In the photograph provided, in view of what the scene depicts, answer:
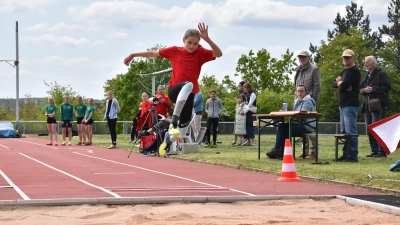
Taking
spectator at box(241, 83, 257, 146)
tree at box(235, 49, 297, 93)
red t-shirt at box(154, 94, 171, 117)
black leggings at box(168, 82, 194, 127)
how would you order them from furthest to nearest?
tree at box(235, 49, 297, 93)
spectator at box(241, 83, 257, 146)
red t-shirt at box(154, 94, 171, 117)
black leggings at box(168, 82, 194, 127)

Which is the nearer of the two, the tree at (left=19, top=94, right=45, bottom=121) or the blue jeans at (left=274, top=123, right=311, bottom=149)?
the blue jeans at (left=274, top=123, right=311, bottom=149)

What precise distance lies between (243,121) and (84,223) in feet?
50.9

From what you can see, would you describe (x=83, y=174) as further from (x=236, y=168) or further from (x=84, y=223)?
(x=84, y=223)

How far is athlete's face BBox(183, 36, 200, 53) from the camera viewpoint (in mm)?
9992

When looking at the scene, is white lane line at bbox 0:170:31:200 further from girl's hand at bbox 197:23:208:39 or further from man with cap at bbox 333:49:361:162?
man with cap at bbox 333:49:361:162

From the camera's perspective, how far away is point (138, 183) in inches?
375

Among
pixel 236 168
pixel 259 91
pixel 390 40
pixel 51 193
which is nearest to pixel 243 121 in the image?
pixel 236 168

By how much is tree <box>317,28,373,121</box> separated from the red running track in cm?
6002

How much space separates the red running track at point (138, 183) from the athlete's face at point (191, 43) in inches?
72.2

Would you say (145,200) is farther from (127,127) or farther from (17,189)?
(127,127)

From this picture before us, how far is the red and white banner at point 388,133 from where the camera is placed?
10.1 meters

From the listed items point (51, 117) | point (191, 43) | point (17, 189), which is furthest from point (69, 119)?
point (17, 189)

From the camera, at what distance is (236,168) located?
12.4m

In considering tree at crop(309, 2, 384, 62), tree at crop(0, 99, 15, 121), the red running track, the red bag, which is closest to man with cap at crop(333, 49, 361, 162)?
the red running track
